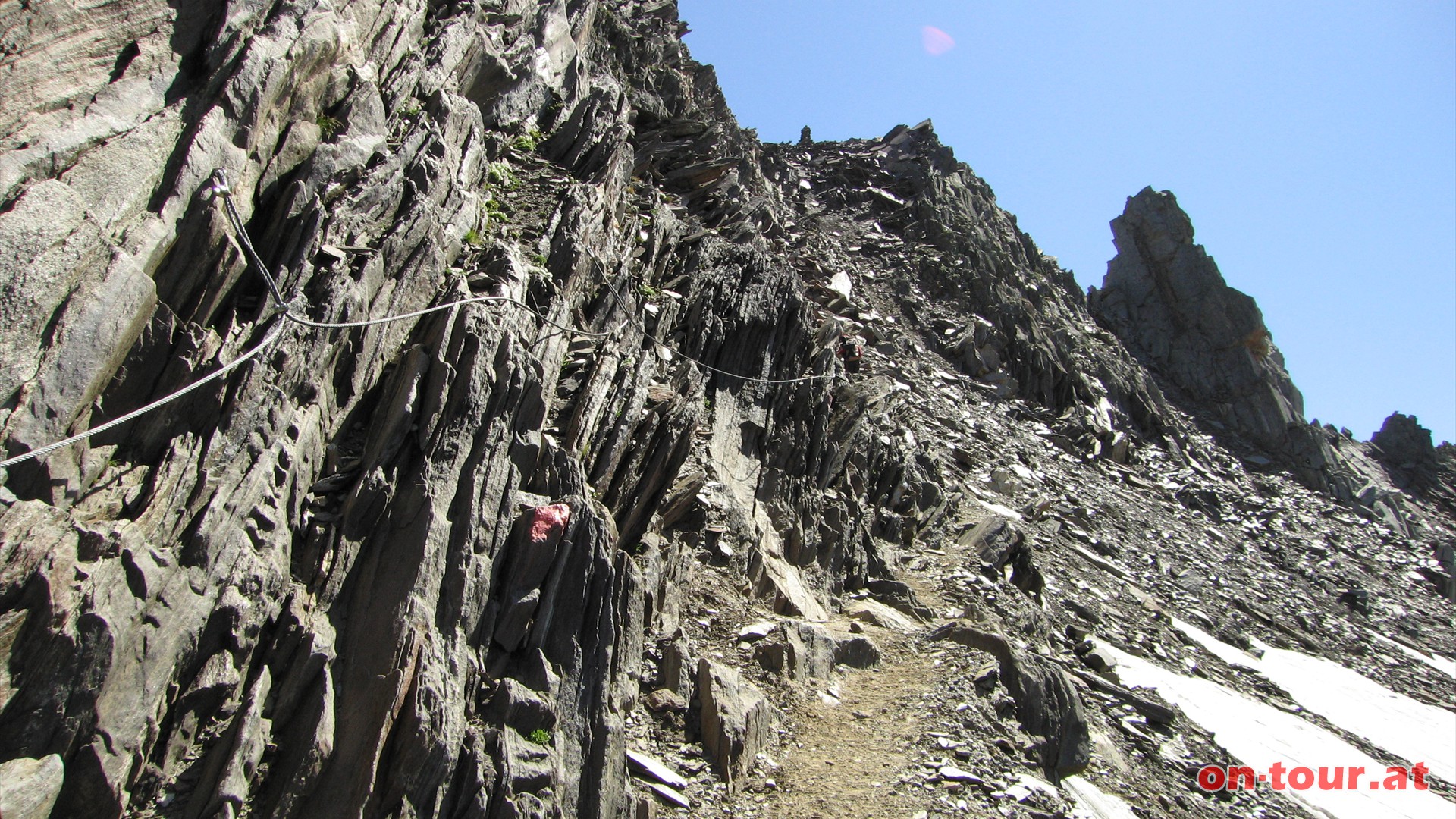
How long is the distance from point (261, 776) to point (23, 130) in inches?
268

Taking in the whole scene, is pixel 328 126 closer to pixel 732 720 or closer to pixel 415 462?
pixel 415 462

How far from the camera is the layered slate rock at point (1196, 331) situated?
51.5 meters

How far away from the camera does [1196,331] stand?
5725cm

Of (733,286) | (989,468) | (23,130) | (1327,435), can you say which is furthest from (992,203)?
(23,130)

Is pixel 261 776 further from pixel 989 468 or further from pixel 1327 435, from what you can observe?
pixel 1327 435

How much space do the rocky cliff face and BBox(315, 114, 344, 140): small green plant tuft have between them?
0.04m

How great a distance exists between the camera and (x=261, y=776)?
664 centimetres

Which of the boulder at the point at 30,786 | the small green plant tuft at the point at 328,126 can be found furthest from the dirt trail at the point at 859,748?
the small green plant tuft at the point at 328,126

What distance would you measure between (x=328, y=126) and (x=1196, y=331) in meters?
62.4

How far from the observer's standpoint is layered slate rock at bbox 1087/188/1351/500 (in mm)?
51500

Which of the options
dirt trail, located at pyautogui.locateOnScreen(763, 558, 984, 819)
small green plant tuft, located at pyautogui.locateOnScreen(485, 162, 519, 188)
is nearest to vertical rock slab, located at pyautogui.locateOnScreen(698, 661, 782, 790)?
dirt trail, located at pyautogui.locateOnScreen(763, 558, 984, 819)

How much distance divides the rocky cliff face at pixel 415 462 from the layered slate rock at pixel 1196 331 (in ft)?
131

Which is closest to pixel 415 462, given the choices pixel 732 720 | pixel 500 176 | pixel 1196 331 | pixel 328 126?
pixel 732 720

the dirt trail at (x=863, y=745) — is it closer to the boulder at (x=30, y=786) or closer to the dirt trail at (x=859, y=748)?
the dirt trail at (x=859, y=748)
